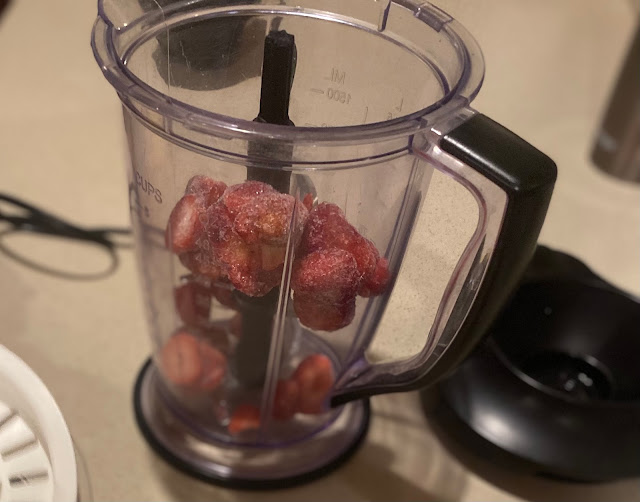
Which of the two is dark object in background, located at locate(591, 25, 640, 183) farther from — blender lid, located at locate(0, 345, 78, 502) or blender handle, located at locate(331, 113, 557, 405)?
blender lid, located at locate(0, 345, 78, 502)

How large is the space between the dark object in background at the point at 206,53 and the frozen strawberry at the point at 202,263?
9 centimetres

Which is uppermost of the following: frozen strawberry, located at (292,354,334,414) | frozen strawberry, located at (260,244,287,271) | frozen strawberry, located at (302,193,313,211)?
frozen strawberry, located at (302,193,313,211)

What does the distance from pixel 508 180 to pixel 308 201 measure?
0.10 m

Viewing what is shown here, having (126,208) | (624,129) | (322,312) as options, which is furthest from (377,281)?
(624,129)

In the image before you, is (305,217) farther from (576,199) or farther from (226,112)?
(576,199)

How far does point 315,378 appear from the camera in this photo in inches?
17.1

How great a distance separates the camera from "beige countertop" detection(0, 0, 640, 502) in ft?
1.43

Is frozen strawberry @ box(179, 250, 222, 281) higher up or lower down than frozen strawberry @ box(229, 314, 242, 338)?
higher up

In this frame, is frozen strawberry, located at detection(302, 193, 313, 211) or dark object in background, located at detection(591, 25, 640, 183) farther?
dark object in background, located at detection(591, 25, 640, 183)

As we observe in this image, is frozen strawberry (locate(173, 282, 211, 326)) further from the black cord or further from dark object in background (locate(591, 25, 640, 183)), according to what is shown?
dark object in background (locate(591, 25, 640, 183))

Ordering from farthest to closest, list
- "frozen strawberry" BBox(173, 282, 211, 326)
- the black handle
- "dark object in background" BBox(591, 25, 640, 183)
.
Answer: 1. "dark object in background" BBox(591, 25, 640, 183)
2. "frozen strawberry" BBox(173, 282, 211, 326)
3. the black handle

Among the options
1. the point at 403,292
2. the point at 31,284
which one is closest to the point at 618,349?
the point at 403,292

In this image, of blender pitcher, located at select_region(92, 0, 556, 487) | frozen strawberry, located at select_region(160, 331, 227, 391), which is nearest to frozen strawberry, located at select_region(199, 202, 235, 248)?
blender pitcher, located at select_region(92, 0, 556, 487)

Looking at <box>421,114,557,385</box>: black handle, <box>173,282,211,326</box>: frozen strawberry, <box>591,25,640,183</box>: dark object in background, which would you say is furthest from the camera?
<box>591,25,640,183</box>: dark object in background
